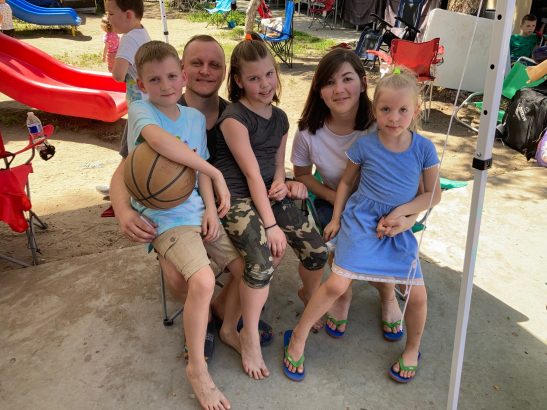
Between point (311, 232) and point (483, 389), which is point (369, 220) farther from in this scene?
point (483, 389)

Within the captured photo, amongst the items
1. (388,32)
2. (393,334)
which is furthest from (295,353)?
(388,32)

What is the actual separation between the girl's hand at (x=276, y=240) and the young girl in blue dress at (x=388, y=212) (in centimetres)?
26

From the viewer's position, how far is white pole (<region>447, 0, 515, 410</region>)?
1527mm

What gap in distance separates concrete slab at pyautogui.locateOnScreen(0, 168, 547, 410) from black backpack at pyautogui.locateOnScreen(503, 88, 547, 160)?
7.84ft

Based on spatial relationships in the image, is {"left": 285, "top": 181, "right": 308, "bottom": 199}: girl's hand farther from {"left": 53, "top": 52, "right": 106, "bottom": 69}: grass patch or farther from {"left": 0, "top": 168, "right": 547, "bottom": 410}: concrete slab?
{"left": 53, "top": 52, "right": 106, "bottom": 69}: grass patch

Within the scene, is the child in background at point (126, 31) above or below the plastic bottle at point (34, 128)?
above

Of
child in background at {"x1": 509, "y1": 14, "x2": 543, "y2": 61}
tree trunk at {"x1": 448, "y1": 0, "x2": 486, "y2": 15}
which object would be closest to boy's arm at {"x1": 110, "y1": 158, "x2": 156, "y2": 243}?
child in background at {"x1": 509, "y1": 14, "x2": 543, "y2": 61}

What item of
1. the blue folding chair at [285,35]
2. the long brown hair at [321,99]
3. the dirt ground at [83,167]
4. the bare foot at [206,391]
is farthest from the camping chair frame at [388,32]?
the bare foot at [206,391]

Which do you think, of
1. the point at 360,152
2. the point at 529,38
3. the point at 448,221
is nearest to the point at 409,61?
the point at 529,38

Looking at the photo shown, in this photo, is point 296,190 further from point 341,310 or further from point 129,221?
point 129,221

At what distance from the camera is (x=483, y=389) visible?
2.19 metres

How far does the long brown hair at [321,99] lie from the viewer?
92.1 inches

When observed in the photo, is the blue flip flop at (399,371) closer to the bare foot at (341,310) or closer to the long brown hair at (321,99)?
the bare foot at (341,310)

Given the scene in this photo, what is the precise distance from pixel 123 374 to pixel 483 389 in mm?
1697
